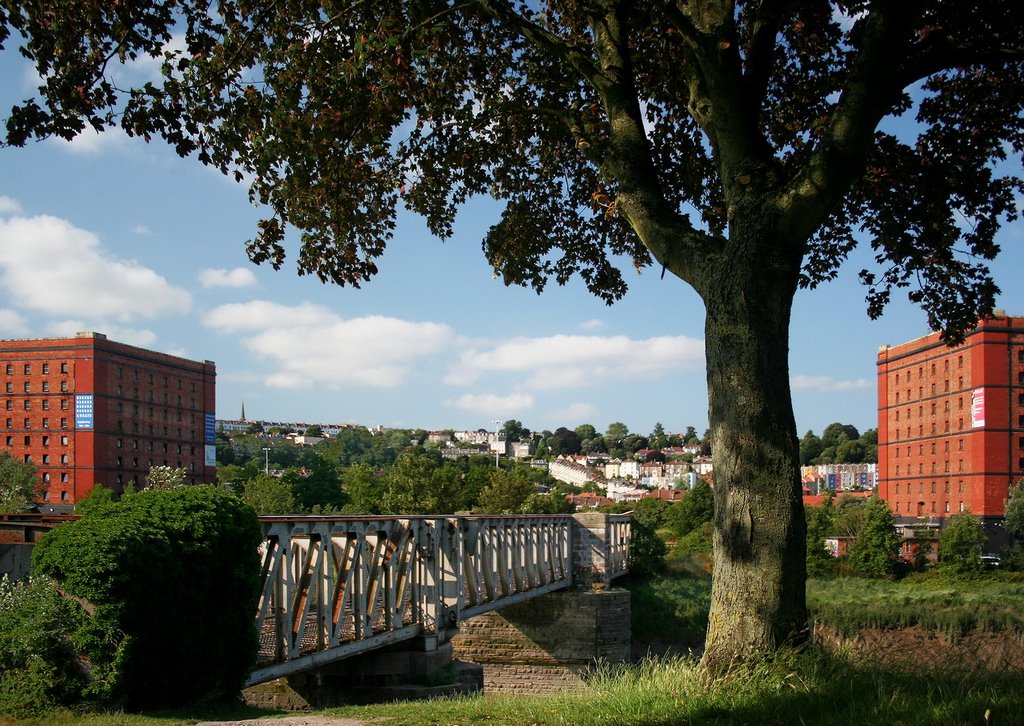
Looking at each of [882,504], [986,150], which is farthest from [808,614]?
[882,504]

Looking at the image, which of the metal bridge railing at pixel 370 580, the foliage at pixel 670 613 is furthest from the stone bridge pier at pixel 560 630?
the foliage at pixel 670 613

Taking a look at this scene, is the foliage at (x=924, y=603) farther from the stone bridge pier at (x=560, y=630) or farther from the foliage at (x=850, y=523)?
the stone bridge pier at (x=560, y=630)

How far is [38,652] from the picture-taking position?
813 centimetres

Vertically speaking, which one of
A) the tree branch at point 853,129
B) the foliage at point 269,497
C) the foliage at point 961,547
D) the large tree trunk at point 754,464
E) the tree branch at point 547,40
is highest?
the tree branch at point 547,40

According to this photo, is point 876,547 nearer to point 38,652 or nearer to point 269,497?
point 269,497

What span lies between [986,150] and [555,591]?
69.6 ft

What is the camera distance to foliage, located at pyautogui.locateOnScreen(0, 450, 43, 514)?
205 feet

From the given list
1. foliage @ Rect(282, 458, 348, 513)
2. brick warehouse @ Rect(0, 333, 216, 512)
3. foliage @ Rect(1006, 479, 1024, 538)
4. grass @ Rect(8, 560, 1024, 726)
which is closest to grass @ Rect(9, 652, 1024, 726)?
grass @ Rect(8, 560, 1024, 726)

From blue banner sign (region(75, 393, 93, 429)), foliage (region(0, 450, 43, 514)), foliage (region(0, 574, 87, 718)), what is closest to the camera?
foliage (region(0, 574, 87, 718))

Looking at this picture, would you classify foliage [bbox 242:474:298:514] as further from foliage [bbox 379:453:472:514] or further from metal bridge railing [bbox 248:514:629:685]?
metal bridge railing [bbox 248:514:629:685]

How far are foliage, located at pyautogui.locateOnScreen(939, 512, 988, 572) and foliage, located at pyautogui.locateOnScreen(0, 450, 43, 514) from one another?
53.1 m

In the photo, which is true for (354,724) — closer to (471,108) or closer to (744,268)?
(744,268)

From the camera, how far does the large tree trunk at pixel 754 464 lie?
296 inches

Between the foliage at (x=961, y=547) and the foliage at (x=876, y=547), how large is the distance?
2476mm
